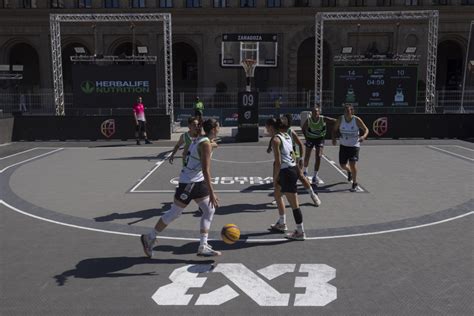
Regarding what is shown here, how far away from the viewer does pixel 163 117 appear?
24391mm

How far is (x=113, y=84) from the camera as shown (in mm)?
27828

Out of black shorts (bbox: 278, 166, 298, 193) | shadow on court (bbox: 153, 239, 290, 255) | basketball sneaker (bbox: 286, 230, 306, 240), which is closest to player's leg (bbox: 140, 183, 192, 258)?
shadow on court (bbox: 153, 239, 290, 255)

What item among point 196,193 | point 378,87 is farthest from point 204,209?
point 378,87

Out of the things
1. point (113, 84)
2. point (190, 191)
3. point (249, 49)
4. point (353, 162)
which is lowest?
point (353, 162)

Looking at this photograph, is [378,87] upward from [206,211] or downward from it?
upward

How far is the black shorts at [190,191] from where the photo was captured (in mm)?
7105

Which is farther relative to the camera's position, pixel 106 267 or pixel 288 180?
pixel 288 180

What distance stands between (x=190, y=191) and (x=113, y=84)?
2215 centimetres

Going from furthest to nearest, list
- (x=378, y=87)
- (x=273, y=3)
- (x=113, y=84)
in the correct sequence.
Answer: (x=273, y=3) < (x=378, y=87) < (x=113, y=84)

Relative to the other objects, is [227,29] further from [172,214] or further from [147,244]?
[147,244]

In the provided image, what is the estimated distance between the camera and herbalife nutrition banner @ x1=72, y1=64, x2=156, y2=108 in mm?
27719

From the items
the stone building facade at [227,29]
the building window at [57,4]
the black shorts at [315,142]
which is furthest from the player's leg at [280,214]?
the building window at [57,4]

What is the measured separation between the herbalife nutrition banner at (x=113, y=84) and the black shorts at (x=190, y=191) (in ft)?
70.3

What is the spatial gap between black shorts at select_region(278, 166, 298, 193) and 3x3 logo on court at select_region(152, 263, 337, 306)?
145cm
